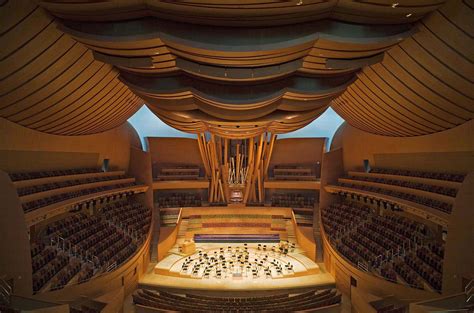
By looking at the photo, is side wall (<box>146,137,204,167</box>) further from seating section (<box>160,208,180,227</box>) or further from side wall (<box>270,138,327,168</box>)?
side wall (<box>270,138,327,168</box>)

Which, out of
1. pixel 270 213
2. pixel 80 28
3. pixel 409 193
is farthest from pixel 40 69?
pixel 270 213

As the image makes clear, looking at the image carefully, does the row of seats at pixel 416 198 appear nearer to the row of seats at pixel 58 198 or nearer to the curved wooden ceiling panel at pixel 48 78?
the curved wooden ceiling panel at pixel 48 78

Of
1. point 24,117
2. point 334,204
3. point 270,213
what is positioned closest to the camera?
point 24,117

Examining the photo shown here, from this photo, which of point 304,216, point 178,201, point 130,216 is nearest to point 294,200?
point 304,216

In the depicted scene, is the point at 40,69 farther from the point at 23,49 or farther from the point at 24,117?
the point at 24,117

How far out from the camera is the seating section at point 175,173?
24.2 metres

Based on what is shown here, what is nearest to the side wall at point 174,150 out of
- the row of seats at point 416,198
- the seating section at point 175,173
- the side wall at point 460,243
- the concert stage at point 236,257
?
the seating section at point 175,173

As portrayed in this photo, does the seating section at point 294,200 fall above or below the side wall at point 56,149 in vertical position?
below

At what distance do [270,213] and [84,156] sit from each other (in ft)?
39.9

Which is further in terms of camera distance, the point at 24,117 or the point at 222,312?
the point at 222,312

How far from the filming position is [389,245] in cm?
1287

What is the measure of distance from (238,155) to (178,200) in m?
5.41

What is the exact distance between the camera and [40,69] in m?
7.87

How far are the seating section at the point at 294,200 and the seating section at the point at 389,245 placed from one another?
3676 millimetres
